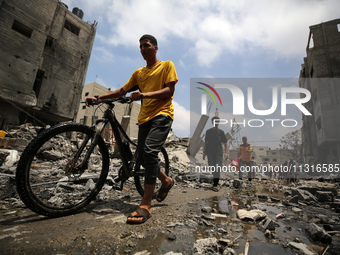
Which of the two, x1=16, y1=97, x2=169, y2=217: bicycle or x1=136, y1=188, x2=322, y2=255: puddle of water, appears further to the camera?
x1=16, y1=97, x2=169, y2=217: bicycle

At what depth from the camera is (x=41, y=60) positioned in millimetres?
15562

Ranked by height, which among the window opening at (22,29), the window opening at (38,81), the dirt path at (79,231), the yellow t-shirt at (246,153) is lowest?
the dirt path at (79,231)

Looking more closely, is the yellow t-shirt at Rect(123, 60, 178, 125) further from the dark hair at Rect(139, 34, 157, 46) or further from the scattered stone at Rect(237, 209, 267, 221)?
the scattered stone at Rect(237, 209, 267, 221)

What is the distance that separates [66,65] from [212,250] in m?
20.4

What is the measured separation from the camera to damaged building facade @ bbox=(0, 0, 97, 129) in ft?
44.2

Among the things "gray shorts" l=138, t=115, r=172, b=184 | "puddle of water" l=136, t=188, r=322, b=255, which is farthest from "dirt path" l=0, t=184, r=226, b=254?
"gray shorts" l=138, t=115, r=172, b=184

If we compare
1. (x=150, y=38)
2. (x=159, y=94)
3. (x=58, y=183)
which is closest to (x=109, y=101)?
(x=159, y=94)

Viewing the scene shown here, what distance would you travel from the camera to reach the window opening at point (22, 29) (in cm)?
1416

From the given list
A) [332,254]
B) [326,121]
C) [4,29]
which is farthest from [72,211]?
[326,121]

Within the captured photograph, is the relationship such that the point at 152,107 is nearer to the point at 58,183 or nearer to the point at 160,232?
the point at 160,232

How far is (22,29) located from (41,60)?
2.60m

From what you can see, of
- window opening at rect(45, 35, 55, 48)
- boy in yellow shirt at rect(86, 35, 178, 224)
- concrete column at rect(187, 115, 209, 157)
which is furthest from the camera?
window opening at rect(45, 35, 55, 48)

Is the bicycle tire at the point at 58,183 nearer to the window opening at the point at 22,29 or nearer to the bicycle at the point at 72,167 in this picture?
the bicycle at the point at 72,167

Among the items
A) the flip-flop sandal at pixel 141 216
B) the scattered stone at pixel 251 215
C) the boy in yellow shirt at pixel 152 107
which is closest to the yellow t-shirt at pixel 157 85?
the boy in yellow shirt at pixel 152 107
